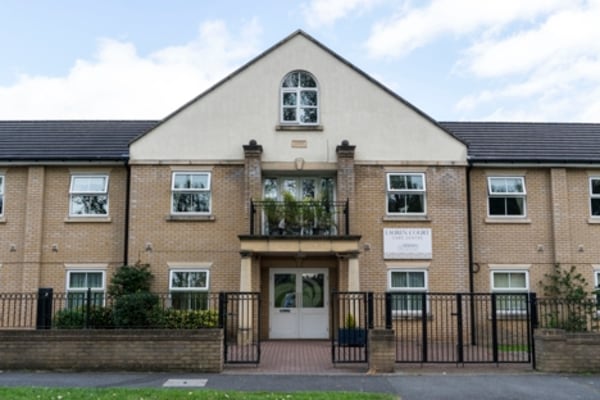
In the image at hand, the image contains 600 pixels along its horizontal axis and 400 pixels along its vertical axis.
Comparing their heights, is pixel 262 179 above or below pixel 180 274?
above

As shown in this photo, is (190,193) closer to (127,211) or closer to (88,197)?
(127,211)

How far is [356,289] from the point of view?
15.4m

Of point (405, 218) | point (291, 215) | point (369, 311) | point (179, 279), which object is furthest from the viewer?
point (405, 218)

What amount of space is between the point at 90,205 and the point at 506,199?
41.1 ft

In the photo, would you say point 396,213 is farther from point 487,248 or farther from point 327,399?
point 327,399

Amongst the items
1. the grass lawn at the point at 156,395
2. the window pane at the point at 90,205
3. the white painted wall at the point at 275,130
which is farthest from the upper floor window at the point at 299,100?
the grass lawn at the point at 156,395

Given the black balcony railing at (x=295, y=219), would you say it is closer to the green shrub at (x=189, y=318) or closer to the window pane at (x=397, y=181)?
the window pane at (x=397, y=181)

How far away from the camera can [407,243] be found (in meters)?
16.7

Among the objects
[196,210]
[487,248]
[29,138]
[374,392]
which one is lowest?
[374,392]

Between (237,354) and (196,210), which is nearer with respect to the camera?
(237,354)

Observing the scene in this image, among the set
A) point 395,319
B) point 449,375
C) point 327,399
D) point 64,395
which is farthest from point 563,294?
point 64,395

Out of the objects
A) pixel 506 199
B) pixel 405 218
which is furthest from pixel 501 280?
pixel 405 218

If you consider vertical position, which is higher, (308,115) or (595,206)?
(308,115)

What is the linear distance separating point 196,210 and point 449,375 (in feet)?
29.2
